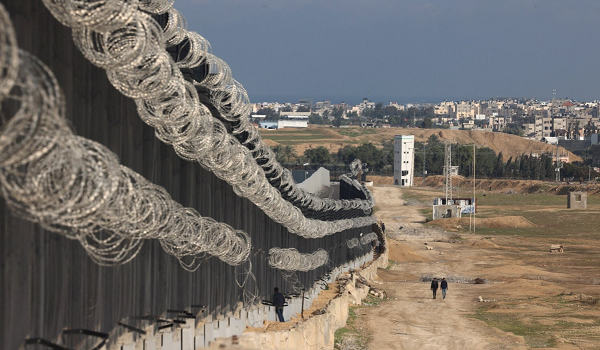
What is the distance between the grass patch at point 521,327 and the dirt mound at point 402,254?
21790 mm

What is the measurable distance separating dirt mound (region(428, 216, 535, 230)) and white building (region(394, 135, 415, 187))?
181 ft

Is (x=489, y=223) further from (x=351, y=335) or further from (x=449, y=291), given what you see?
(x=351, y=335)

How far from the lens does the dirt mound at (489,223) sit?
82688mm

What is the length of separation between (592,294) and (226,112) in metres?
28.7

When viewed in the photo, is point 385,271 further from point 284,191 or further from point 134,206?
point 134,206

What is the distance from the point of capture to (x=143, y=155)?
13641mm

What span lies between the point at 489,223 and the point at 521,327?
51836mm

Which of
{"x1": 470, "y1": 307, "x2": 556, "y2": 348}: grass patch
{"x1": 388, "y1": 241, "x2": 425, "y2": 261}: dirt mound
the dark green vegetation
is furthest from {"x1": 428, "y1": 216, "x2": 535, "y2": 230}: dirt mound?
the dark green vegetation

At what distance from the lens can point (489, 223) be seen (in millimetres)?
83188

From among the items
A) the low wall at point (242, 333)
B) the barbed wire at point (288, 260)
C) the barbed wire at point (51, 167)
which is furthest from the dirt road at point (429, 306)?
the barbed wire at point (51, 167)

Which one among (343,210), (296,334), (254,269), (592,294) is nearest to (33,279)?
(296,334)

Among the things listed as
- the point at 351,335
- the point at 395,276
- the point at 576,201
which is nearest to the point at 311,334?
the point at 351,335

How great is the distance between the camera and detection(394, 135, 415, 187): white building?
461 feet

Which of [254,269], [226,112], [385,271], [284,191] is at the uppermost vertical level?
[226,112]
